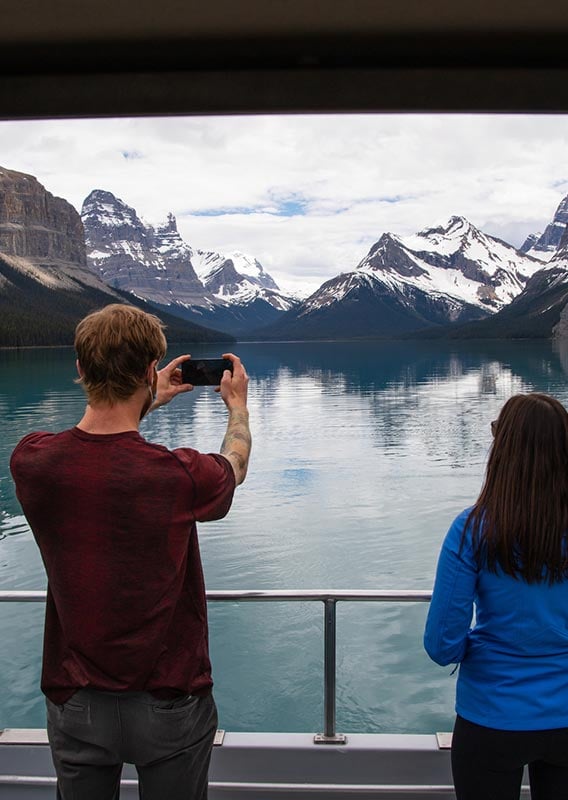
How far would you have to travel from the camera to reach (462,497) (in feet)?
58.3

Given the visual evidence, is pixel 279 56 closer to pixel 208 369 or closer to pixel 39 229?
pixel 208 369

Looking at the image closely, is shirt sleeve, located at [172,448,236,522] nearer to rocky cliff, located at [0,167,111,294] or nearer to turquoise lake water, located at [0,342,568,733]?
turquoise lake water, located at [0,342,568,733]

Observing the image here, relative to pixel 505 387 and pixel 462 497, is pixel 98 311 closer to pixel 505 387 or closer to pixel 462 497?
pixel 462 497

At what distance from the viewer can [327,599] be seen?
1.79 m

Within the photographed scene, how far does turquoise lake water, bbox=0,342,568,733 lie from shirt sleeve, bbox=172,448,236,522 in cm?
108

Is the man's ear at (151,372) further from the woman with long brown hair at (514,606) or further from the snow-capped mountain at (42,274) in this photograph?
the snow-capped mountain at (42,274)

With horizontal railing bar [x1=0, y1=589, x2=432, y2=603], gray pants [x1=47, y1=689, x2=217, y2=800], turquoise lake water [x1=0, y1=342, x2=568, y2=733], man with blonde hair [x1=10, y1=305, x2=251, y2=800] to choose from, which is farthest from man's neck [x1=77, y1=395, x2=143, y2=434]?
turquoise lake water [x1=0, y1=342, x2=568, y2=733]

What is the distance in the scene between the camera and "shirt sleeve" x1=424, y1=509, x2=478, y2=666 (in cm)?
101

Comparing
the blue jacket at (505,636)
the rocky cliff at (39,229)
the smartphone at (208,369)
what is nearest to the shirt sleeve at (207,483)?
the smartphone at (208,369)

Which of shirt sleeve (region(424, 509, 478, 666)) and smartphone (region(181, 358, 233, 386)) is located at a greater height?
smartphone (region(181, 358, 233, 386))

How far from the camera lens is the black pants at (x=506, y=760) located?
1030 mm

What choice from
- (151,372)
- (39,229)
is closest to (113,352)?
(151,372)

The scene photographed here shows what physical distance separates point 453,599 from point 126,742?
1.62ft

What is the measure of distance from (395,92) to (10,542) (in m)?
14.3
